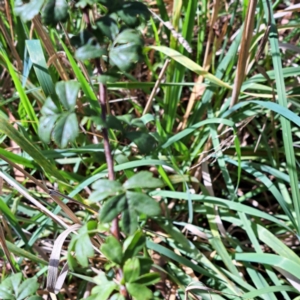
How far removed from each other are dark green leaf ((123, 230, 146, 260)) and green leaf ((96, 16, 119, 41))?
0.22 m

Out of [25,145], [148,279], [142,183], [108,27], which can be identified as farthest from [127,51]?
[25,145]

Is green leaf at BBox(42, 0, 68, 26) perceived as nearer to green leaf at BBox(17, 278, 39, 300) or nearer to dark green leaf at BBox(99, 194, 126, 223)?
dark green leaf at BBox(99, 194, 126, 223)

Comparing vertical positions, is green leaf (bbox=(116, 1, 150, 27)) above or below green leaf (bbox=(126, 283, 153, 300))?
above

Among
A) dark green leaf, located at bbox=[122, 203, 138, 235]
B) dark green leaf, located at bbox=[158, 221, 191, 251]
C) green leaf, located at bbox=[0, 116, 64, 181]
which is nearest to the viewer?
dark green leaf, located at bbox=[122, 203, 138, 235]

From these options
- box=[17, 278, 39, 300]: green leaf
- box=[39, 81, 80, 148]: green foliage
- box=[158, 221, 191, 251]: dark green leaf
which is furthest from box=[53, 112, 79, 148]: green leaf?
box=[158, 221, 191, 251]: dark green leaf

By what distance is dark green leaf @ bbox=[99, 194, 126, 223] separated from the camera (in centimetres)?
46

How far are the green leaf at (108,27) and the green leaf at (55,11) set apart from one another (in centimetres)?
4

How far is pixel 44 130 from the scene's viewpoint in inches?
19.4

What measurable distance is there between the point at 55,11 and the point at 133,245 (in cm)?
26

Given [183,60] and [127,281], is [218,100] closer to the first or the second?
[183,60]

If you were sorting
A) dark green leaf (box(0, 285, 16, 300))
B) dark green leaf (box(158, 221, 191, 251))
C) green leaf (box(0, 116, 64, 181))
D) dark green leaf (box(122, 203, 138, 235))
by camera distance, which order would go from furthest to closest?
dark green leaf (box(158, 221, 191, 251))
green leaf (box(0, 116, 64, 181))
dark green leaf (box(0, 285, 16, 300))
dark green leaf (box(122, 203, 138, 235))

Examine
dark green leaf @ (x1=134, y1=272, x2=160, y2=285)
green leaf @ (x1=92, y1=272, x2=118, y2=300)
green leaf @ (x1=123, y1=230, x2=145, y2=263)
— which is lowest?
green leaf @ (x1=92, y1=272, x2=118, y2=300)

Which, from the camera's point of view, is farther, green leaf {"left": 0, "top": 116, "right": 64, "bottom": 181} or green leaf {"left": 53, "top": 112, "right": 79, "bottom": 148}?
green leaf {"left": 0, "top": 116, "right": 64, "bottom": 181}

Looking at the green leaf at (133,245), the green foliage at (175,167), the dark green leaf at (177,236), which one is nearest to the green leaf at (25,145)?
the green foliage at (175,167)
